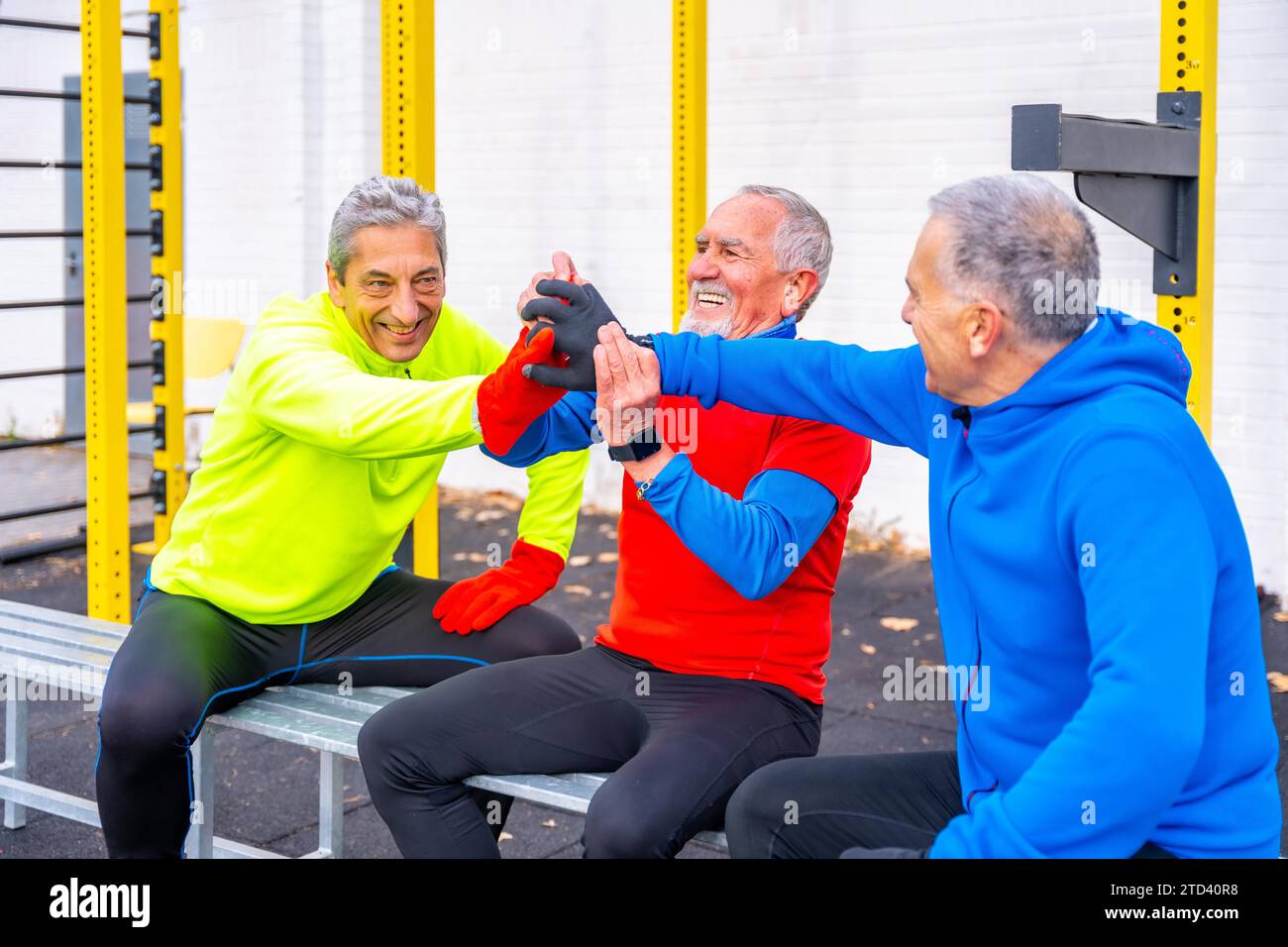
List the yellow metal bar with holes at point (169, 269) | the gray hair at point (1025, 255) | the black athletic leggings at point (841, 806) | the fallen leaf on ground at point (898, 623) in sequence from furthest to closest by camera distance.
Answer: the fallen leaf on ground at point (898, 623) → the yellow metal bar with holes at point (169, 269) → the black athletic leggings at point (841, 806) → the gray hair at point (1025, 255)

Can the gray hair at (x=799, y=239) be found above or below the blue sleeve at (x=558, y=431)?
above

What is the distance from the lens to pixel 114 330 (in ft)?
17.4

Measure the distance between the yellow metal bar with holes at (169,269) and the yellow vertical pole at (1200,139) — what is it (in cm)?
369

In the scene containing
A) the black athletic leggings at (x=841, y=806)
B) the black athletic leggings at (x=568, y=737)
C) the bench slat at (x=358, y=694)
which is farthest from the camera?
the bench slat at (x=358, y=694)

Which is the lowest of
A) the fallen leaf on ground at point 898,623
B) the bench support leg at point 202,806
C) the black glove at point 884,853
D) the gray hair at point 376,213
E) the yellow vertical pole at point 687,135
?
the fallen leaf on ground at point 898,623

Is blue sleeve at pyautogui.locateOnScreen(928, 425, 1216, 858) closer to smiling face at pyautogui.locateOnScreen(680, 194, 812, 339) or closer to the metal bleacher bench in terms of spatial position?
the metal bleacher bench

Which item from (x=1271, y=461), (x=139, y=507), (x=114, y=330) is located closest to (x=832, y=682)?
(x=1271, y=461)

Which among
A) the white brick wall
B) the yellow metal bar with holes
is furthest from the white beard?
the white brick wall

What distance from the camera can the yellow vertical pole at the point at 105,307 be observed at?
16.9ft

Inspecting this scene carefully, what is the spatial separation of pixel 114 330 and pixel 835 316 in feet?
11.6

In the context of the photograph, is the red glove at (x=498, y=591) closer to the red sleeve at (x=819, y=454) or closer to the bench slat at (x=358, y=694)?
the bench slat at (x=358, y=694)

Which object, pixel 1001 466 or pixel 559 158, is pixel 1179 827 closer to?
pixel 1001 466

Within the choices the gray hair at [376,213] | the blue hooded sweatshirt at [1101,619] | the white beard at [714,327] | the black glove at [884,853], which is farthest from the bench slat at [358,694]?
the blue hooded sweatshirt at [1101,619]

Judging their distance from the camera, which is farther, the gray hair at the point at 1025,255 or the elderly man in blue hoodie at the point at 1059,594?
the gray hair at the point at 1025,255
